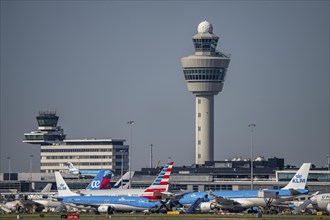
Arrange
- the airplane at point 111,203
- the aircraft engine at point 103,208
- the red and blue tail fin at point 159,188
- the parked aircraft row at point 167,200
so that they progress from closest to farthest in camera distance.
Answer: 1. the airplane at point 111,203
2. the aircraft engine at point 103,208
3. the parked aircraft row at point 167,200
4. the red and blue tail fin at point 159,188

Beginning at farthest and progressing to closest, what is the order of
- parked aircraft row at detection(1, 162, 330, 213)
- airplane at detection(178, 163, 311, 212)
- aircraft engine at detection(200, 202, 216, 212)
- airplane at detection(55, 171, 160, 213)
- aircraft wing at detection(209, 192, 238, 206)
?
aircraft wing at detection(209, 192, 238, 206) → aircraft engine at detection(200, 202, 216, 212) → airplane at detection(178, 163, 311, 212) → parked aircraft row at detection(1, 162, 330, 213) → airplane at detection(55, 171, 160, 213)

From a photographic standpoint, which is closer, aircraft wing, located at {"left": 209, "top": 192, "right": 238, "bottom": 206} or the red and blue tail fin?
the red and blue tail fin

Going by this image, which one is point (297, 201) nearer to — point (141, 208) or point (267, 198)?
point (267, 198)

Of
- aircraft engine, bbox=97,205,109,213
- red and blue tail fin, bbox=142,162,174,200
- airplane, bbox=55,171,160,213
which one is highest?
red and blue tail fin, bbox=142,162,174,200

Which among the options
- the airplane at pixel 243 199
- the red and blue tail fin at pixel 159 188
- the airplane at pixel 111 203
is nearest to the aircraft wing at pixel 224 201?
the airplane at pixel 243 199

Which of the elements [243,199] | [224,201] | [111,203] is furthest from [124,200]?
[243,199]

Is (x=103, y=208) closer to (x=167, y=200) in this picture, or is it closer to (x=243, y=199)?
(x=167, y=200)

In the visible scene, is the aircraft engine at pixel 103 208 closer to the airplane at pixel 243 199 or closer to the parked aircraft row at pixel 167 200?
the parked aircraft row at pixel 167 200

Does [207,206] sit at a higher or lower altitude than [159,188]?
lower

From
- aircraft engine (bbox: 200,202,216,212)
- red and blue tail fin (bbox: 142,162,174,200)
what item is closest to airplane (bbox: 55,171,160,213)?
red and blue tail fin (bbox: 142,162,174,200)

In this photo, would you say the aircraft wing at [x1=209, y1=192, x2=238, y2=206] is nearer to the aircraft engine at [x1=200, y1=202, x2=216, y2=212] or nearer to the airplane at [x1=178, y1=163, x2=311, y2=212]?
the airplane at [x1=178, y1=163, x2=311, y2=212]

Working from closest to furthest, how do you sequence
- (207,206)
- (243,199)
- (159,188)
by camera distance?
(159,188)
(207,206)
(243,199)

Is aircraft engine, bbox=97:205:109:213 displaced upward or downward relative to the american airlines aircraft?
downward

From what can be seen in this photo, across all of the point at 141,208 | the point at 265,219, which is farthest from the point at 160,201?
the point at 265,219
